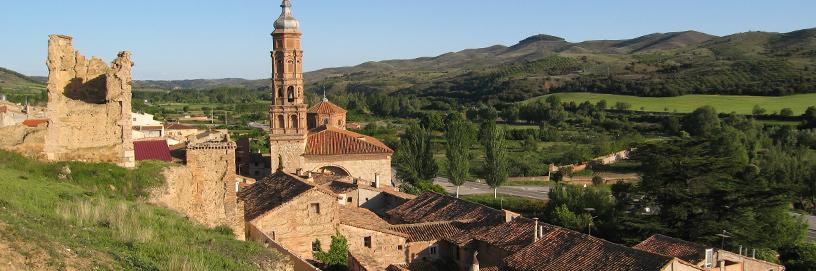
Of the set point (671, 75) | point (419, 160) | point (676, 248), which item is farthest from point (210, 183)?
point (671, 75)

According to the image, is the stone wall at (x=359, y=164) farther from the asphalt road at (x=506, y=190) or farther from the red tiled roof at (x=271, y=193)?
the asphalt road at (x=506, y=190)

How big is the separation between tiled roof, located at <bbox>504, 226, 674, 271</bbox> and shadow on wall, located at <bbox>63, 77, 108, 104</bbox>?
11817 millimetres

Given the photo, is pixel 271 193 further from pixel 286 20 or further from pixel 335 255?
pixel 286 20

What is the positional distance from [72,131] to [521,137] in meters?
61.3

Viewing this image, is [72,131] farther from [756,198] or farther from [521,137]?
[521,137]

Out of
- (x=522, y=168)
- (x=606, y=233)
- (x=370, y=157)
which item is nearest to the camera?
(x=606, y=233)

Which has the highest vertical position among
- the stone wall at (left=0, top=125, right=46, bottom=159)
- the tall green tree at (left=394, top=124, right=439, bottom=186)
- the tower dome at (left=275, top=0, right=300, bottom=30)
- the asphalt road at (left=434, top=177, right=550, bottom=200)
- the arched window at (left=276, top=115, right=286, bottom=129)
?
the tower dome at (left=275, top=0, right=300, bottom=30)

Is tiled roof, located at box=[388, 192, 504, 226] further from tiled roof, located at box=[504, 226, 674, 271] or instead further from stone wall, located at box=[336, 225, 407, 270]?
stone wall, located at box=[336, 225, 407, 270]

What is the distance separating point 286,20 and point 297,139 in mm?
5960

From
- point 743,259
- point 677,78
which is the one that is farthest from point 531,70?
point 743,259

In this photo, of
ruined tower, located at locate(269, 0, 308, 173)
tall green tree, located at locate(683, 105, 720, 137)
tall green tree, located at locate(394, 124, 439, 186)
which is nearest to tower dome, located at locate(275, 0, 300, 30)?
ruined tower, located at locate(269, 0, 308, 173)

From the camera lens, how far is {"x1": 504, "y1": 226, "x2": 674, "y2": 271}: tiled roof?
61.7 feet

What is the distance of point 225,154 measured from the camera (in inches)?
705

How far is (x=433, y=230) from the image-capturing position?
24.3 metres
